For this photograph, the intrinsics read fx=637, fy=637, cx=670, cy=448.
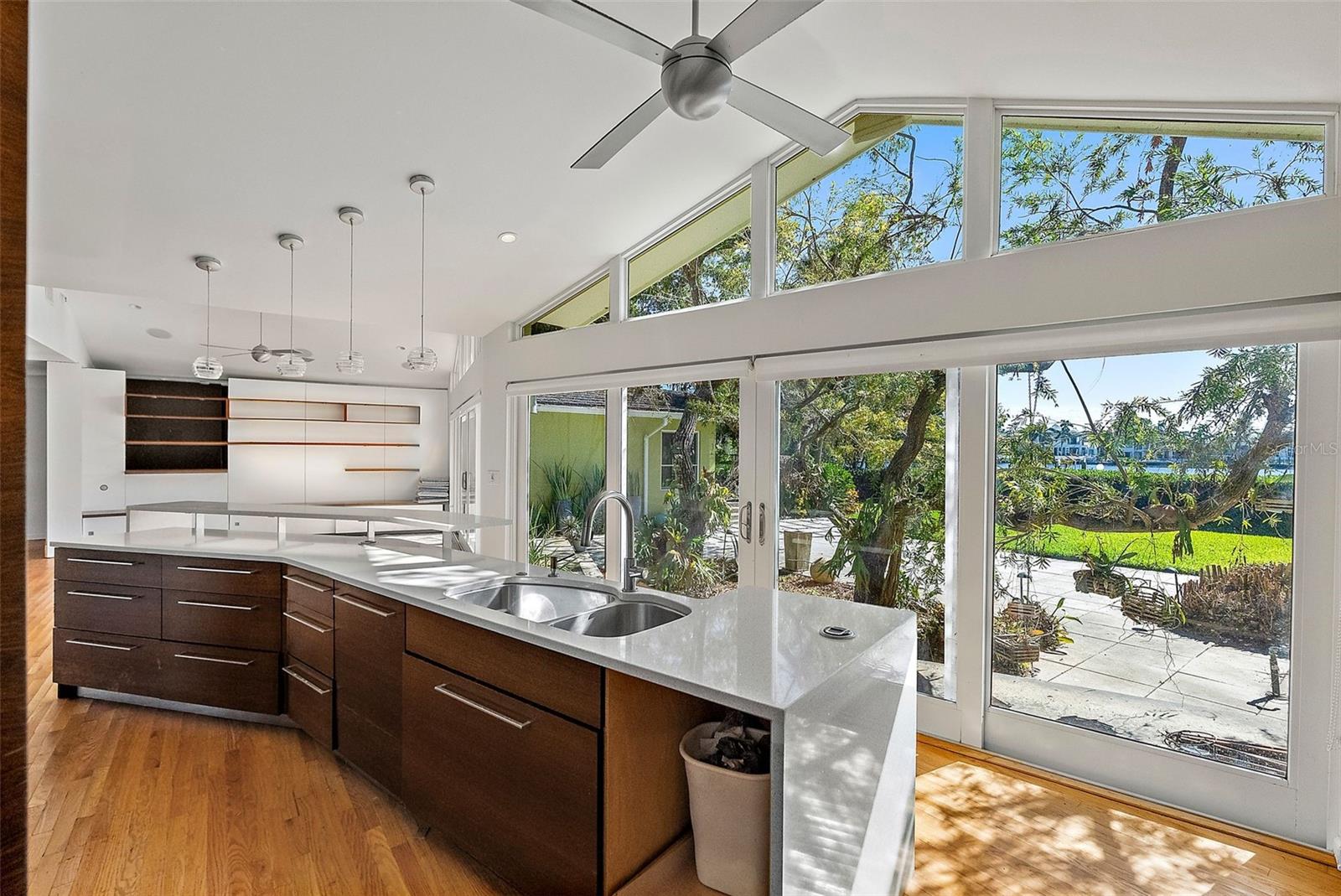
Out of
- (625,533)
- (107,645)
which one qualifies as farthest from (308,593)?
(625,533)

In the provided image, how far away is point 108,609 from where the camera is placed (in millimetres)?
3121

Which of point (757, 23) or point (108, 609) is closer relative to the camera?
point (757, 23)

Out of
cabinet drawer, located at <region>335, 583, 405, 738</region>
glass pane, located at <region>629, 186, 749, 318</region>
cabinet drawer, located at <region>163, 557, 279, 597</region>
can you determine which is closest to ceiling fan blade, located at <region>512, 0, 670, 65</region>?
cabinet drawer, located at <region>335, 583, 405, 738</region>

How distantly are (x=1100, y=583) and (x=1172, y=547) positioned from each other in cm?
28

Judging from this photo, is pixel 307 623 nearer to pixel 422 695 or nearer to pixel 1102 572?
pixel 422 695

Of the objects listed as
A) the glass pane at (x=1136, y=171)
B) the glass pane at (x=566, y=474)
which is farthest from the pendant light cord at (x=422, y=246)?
the glass pane at (x=1136, y=171)

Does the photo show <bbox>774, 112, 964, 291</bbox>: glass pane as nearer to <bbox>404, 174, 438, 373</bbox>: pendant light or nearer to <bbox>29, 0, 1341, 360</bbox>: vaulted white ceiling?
<bbox>29, 0, 1341, 360</bbox>: vaulted white ceiling

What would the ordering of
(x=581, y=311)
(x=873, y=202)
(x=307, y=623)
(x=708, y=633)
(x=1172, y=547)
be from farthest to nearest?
(x=581, y=311) → (x=873, y=202) → (x=307, y=623) → (x=1172, y=547) → (x=708, y=633)

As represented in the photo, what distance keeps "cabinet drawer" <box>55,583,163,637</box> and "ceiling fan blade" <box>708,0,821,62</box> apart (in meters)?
3.40

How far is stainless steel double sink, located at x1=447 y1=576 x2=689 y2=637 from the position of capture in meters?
1.99

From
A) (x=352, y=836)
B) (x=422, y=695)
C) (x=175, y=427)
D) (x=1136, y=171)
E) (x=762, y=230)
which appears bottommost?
(x=352, y=836)

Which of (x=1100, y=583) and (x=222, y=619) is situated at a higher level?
(x=1100, y=583)

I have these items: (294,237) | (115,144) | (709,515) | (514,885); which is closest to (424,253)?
(294,237)

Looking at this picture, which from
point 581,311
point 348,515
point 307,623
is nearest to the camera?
point 307,623
